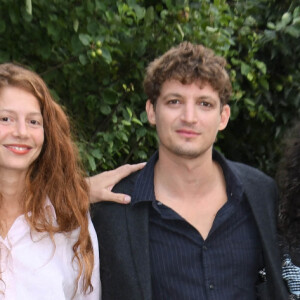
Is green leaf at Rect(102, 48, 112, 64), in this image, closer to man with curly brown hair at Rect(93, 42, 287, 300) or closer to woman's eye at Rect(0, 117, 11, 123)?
man with curly brown hair at Rect(93, 42, 287, 300)

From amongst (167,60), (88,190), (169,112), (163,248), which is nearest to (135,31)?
(167,60)

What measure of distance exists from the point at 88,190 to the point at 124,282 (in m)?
0.49

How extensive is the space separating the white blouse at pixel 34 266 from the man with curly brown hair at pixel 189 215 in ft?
0.74

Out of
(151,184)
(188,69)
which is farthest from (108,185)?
(188,69)

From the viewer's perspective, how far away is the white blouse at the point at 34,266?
282 centimetres

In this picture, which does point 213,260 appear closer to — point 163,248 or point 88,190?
point 163,248

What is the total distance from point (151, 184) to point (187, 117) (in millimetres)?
363

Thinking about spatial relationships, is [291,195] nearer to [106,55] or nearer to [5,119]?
[106,55]

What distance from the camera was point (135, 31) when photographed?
3650 millimetres

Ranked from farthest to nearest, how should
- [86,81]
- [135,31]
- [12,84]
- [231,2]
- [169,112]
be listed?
[231,2], [86,81], [135,31], [169,112], [12,84]

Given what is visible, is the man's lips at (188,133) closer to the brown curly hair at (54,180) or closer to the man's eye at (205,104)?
the man's eye at (205,104)

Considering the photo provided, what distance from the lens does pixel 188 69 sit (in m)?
3.27

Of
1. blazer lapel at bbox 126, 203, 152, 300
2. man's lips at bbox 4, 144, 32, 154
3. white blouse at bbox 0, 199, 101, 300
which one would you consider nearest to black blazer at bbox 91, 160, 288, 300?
blazer lapel at bbox 126, 203, 152, 300

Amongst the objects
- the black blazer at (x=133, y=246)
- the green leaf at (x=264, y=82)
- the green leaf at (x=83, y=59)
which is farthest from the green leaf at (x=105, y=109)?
the green leaf at (x=264, y=82)
